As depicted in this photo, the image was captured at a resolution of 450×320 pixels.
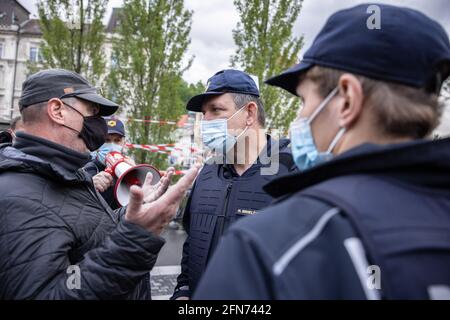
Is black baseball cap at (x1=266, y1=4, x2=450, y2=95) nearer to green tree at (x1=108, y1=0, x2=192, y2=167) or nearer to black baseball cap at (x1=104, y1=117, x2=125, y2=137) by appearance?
black baseball cap at (x1=104, y1=117, x2=125, y2=137)

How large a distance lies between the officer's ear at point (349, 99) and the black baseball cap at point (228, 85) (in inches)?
81.3

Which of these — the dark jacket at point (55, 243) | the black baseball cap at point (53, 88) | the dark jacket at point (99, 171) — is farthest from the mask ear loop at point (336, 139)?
the dark jacket at point (99, 171)

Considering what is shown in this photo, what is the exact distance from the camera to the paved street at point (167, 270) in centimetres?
603

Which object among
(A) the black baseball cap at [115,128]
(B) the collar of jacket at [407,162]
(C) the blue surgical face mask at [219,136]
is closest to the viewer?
(B) the collar of jacket at [407,162]

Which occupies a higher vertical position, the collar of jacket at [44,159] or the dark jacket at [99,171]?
the collar of jacket at [44,159]

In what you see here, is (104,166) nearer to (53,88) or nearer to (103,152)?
(103,152)

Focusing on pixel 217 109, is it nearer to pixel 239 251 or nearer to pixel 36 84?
pixel 36 84

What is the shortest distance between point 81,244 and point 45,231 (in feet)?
0.78

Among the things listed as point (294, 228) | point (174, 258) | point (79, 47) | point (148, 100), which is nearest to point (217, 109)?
point (294, 228)

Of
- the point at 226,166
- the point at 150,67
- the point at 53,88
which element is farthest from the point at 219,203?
the point at 150,67

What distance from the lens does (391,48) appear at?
110 cm

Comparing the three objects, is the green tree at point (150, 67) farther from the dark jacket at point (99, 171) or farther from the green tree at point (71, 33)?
the dark jacket at point (99, 171)

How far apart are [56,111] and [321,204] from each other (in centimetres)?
187

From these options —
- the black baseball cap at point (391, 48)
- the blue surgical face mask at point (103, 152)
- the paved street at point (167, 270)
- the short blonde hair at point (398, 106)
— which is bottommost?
the paved street at point (167, 270)
